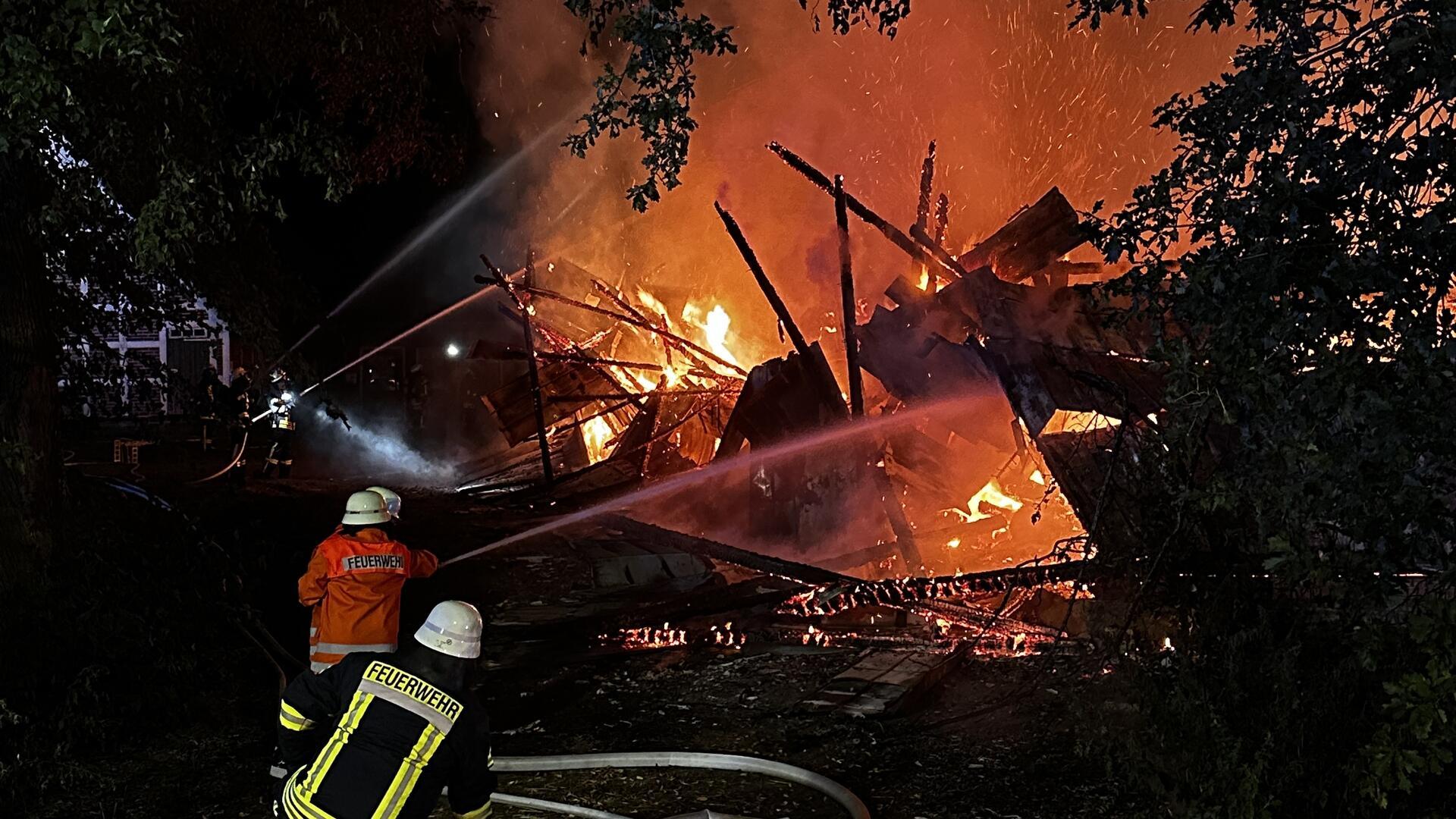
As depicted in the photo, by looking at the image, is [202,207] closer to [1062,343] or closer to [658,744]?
[658,744]

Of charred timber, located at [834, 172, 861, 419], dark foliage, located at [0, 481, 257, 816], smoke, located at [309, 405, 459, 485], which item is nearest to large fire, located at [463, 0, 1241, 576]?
smoke, located at [309, 405, 459, 485]

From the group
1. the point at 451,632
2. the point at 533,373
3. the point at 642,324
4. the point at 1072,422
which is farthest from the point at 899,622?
the point at 642,324

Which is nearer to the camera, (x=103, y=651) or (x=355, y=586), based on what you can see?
(x=355, y=586)

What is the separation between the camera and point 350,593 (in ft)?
17.2

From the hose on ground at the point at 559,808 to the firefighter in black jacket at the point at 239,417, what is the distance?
437 inches

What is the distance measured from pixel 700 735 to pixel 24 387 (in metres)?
4.62

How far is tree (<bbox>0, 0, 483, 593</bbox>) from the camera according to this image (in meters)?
5.32

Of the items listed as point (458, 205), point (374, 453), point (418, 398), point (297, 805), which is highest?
point (458, 205)

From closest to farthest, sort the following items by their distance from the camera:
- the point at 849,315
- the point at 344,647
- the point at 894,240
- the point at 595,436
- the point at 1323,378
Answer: the point at 1323,378
the point at 344,647
the point at 849,315
the point at 894,240
the point at 595,436

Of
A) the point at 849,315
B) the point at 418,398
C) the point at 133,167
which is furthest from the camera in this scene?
the point at 418,398

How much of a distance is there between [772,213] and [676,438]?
6091 millimetres

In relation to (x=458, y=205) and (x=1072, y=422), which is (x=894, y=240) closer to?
(x=1072, y=422)

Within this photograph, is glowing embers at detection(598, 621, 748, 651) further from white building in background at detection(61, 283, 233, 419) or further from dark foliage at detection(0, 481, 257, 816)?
white building in background at detection(61, 283, 233, 419)

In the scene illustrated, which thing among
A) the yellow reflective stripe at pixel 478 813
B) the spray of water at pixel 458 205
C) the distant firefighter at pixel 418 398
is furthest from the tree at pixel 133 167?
Result: the distant firefighter at pixel 418 398
